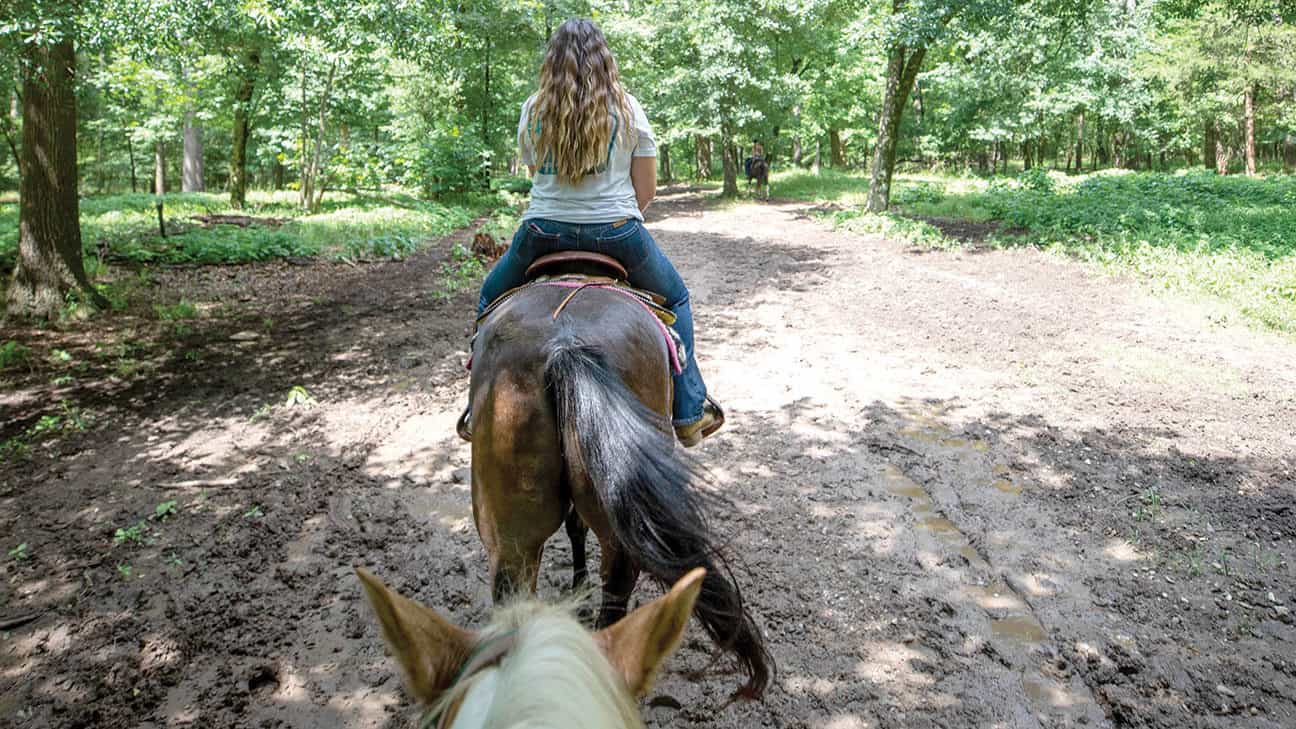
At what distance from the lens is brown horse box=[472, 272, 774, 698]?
176cm

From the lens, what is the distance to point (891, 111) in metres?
16.2

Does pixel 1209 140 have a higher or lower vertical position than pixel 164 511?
higher

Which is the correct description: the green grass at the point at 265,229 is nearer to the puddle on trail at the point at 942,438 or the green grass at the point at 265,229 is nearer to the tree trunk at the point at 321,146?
the tree trunk at the point at 321,146

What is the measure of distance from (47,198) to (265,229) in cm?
567

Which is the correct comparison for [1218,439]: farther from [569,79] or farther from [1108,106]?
A: [1108,106]

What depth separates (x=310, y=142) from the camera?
1648 cm

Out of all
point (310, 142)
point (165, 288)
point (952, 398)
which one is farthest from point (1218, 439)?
point (310, 142)

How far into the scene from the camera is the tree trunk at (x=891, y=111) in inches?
616

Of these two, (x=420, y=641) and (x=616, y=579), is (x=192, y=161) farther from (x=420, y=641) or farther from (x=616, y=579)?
(x=420, y=641)

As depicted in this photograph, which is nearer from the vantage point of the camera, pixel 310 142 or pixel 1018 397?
pixel 1018 397

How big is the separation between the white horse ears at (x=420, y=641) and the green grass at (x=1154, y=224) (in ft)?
30.6

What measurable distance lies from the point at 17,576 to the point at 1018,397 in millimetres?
6883

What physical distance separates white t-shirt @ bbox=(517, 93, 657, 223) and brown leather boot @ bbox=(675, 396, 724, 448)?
3.33 feet

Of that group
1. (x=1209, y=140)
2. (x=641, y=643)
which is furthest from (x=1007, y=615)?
(x=1209, y=140)
